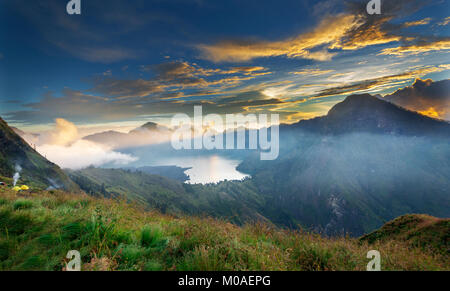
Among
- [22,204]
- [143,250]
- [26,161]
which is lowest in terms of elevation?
[26,161]

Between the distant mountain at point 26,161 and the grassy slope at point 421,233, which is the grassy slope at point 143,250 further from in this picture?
the distant mountain at point 26,161

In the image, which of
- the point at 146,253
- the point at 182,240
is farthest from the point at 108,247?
the point at 182,240

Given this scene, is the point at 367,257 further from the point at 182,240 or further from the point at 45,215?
the point at 45,215

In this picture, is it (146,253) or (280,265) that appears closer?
(280,265)

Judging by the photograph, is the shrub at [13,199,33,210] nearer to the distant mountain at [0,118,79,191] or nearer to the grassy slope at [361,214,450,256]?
the grassy slope at [361,214,450,256]

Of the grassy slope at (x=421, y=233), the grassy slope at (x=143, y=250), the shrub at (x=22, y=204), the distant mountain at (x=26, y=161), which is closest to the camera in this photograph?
the grassy slope at (x=143, y=250)

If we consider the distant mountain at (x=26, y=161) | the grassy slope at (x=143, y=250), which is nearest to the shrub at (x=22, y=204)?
the grassy slope at (x=143, y=250)

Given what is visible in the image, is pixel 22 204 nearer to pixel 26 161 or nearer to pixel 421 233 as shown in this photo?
pixel 421 233

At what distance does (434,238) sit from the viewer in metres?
6.95

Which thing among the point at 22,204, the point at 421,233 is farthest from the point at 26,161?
the point at 421,233

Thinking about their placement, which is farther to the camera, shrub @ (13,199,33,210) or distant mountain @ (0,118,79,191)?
distant mountain @ (0,118,79,191)

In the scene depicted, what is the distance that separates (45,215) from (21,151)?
164 meters

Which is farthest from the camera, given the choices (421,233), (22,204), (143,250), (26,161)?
(26,161)

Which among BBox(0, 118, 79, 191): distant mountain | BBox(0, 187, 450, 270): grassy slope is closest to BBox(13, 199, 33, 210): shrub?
BBox(0, 187, 450, 270): grassy slope
